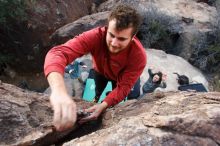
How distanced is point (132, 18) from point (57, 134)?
90 centimetres

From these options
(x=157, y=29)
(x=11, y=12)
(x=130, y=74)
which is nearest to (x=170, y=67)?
A: (x=157, y=29)

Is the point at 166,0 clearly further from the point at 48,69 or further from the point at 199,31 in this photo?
the point at 48,69

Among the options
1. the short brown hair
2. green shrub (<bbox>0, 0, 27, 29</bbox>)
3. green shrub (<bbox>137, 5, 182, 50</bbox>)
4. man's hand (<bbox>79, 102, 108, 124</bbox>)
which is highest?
green shrub (<bbox>0, 0, 27, 29</bbox>)

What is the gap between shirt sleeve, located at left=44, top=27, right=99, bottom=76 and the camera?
2108 mm

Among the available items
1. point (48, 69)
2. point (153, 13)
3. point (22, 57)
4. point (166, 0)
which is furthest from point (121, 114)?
point (166, 0)

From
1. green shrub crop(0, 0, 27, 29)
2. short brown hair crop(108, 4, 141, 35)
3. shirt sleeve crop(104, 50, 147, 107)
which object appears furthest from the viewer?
green shrub crop(0, 0, 27, 29)

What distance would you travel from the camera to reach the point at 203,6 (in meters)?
8.39

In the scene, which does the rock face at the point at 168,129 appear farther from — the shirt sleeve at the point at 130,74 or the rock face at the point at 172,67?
the rock face at the point at 172,67

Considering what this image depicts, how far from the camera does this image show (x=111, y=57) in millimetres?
2957

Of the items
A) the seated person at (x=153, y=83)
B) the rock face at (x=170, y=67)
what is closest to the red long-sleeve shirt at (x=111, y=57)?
the seated person at (x=153, y=83)

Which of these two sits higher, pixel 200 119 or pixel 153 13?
pixel 153 13

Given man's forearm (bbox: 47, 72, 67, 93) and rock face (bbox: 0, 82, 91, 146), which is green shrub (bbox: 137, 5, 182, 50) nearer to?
rock face (bbox: 0, 82, 91, 146)

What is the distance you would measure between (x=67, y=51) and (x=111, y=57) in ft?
1.84

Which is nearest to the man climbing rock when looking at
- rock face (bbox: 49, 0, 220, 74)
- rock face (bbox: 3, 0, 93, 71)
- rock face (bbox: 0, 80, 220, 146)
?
rock face (bbox: 0, 80, 220, 146)
